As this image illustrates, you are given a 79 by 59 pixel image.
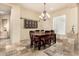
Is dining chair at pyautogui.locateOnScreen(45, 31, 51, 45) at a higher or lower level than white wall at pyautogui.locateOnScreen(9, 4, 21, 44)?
lower

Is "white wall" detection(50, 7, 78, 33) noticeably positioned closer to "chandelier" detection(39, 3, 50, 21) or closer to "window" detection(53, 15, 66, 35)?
"window" detection(53, 15, 66, 35)

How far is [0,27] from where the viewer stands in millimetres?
2154

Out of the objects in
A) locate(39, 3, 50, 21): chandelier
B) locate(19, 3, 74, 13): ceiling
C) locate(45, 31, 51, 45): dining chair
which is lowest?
locate(45, 31, 51, 45): dining chair

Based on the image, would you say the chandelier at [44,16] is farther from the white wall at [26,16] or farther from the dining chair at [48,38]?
the dining chair at [48,38]

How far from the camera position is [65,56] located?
2.19 meters

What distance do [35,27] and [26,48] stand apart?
1.56 ft

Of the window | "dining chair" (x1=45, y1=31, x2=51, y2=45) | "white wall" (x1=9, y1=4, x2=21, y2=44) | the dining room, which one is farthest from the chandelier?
"white wall" (x1=9, y1=4, x2=21, y2=44)

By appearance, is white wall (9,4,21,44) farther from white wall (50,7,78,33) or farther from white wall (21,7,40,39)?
white wall (50,7,78,33)

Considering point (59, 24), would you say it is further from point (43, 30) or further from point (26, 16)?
point (26, 16)

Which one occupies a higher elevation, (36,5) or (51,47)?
(36,5)

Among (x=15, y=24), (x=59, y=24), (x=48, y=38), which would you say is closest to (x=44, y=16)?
(x=59, y=24)

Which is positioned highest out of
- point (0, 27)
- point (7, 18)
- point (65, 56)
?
point (7, 18)

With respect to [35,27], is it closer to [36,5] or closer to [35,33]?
[35,33]

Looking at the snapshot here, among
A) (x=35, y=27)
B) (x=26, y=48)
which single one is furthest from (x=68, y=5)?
(x=26, y=48)
